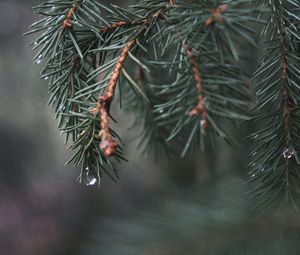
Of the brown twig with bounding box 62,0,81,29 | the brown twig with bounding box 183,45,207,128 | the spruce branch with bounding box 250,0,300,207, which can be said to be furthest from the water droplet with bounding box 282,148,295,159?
the brown twig with bounding box 62,0,81,29

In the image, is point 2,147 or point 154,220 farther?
point 2,147

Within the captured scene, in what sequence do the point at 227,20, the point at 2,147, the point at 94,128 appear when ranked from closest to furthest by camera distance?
the point at 227,20 → the point at 94,128 → the point at 2,147

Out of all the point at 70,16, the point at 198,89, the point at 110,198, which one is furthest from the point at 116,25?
the point at 110,198

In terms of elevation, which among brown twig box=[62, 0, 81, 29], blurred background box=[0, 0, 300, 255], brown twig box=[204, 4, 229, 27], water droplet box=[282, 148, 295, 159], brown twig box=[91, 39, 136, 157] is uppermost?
brown twig box=[62, 0, 81, 29]

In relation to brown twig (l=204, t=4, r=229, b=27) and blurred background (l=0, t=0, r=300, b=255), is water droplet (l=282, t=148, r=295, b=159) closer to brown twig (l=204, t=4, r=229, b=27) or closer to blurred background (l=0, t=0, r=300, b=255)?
blurred background (l=0, t=0, r=300, b=255)

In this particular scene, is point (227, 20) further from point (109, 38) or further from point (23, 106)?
point (23, 106)

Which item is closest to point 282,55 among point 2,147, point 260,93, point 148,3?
point 260,93

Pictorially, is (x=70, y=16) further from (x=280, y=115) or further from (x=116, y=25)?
(x=280, y=115)
